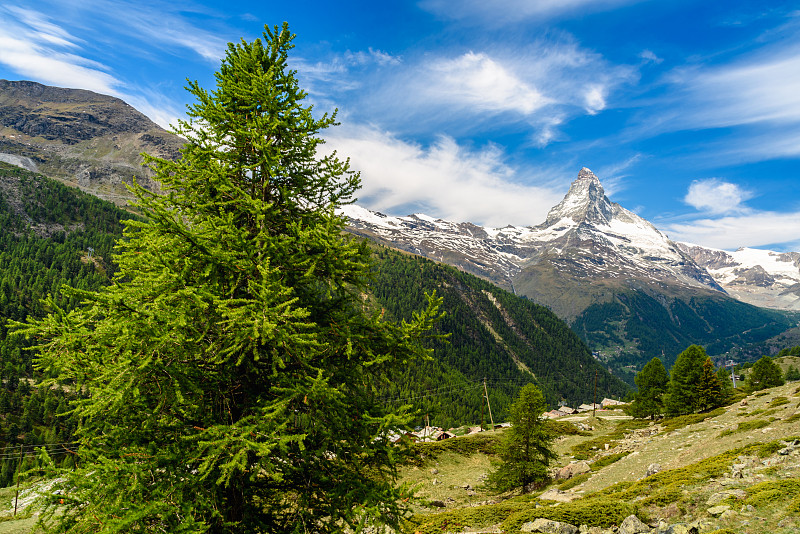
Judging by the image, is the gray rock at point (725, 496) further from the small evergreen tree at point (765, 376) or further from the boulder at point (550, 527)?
the small evergreen tree at point (765, 376)

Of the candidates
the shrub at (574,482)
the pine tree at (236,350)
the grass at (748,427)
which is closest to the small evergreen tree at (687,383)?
the grass at (748,427)

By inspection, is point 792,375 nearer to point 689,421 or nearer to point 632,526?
point 689,421

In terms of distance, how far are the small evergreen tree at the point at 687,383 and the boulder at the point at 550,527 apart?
52.5m

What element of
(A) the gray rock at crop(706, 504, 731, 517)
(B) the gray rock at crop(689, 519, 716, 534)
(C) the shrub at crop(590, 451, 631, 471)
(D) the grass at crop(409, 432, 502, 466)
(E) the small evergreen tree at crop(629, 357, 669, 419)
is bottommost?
(D) the grass at crop(409, 432, 502, 466)

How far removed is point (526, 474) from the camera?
1407 inches

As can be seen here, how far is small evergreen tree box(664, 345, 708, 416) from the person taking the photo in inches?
2211

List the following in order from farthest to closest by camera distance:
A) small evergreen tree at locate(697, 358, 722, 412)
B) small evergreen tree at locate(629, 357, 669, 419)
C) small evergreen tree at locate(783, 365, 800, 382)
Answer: small evergreen tree at locate(783, 365, 800, 382)
small evergreen tree at locate(629, 357, 669, 419)
small evergreen tree at locate(697, 358, 722, 412)

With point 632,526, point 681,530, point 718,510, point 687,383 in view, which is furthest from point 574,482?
point 687,383

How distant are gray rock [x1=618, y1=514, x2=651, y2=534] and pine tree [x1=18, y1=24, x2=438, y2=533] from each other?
1141 centimetres

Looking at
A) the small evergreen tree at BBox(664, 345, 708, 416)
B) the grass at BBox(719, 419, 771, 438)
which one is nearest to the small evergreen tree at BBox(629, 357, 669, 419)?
the small evergreen tree at BBox(664, 345, 708, 416)

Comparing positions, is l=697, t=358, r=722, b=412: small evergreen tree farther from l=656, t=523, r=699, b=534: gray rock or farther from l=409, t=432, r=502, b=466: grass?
l=656, t=523, r=699, b=534: gray rock

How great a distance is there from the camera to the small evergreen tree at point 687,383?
5616 cm

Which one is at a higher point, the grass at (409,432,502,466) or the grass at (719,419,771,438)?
the grass at (719,419,771,438)

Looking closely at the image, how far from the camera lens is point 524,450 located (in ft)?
120
